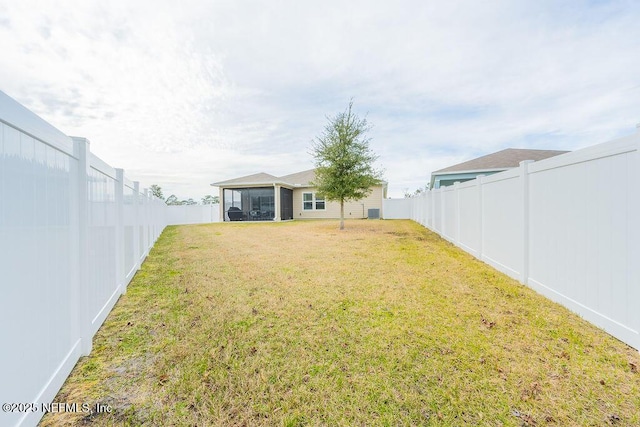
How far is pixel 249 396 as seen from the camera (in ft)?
6.54

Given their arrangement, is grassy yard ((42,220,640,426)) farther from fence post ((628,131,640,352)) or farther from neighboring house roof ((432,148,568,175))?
neighboring house roof ((432,148,568,175))

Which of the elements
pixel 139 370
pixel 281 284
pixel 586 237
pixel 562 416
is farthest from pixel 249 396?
pixel 586 237

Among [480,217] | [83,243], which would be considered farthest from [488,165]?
[83,243]

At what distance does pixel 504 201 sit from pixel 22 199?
6275mm

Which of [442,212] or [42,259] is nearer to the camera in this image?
[42,259]

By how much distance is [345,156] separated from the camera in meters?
14.0

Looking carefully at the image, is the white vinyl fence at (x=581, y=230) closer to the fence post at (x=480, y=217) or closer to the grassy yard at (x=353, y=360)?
the grassy yard at (x=353, y=360)

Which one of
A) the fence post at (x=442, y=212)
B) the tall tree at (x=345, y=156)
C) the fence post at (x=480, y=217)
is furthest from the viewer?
the tall tree at (x=345, y=156)

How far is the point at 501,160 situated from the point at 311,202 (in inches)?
556

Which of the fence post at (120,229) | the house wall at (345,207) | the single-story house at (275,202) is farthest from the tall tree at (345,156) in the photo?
the fence post at (120,229)

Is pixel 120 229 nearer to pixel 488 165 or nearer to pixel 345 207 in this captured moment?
pixel 488 165

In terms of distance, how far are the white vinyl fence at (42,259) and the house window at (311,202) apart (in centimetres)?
2127

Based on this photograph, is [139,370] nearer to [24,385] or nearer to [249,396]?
[24,385]

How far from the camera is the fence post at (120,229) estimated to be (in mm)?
4106
